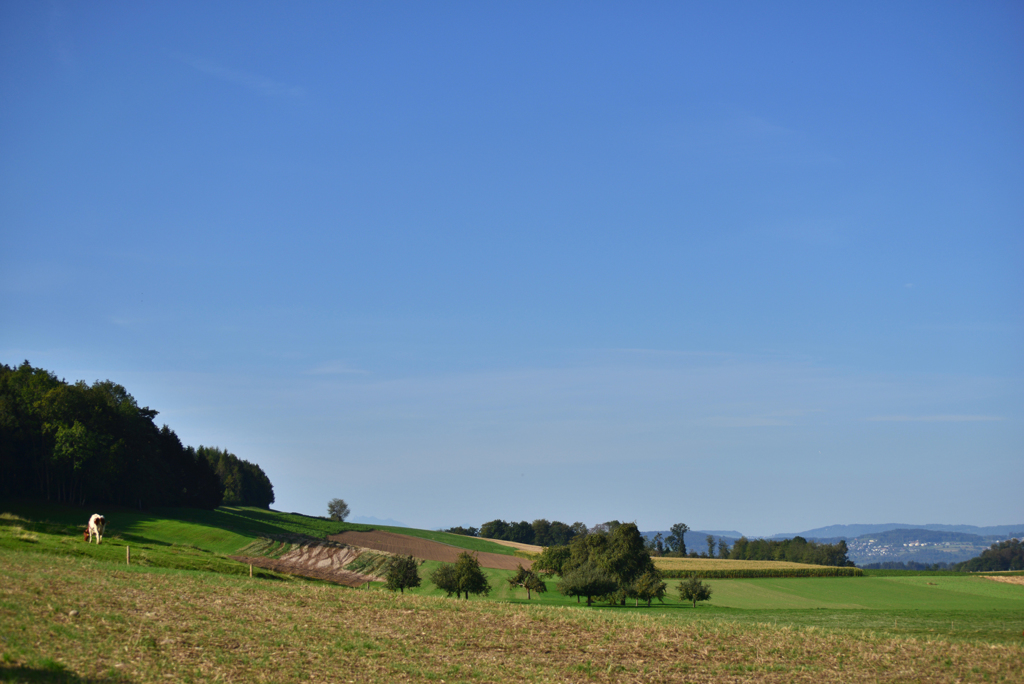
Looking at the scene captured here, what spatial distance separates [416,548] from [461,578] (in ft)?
165

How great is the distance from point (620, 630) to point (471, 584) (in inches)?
1262

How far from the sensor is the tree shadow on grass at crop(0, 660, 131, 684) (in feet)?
47.7

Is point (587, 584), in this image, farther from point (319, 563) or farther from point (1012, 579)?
point (1012, 579)

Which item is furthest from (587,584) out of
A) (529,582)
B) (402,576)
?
(402,576)

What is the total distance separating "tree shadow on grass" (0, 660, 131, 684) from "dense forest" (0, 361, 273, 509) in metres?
77.8

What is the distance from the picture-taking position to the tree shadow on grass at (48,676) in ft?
47.7

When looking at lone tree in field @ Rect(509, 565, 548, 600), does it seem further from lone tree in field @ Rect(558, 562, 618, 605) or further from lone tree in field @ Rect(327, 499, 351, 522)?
lone tree in field @ Rect(327, 499, 351, 522)

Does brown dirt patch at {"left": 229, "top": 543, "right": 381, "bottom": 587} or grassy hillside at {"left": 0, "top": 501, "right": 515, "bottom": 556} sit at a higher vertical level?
grassy hillside at {"left": 0, "top": 501, "right": 515, "bottom": 556}

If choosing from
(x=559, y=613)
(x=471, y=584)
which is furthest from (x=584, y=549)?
(x=559, y=613)

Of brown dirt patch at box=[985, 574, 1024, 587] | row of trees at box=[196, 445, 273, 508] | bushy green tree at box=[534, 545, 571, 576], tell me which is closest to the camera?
bushy green tree at box=[534, 545, 571, 576]

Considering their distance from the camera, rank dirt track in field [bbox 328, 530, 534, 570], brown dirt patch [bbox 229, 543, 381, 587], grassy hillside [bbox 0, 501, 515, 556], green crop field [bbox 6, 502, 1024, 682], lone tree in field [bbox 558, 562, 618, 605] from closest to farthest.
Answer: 1. green crop field [bbox 6, 502, 1024, 682]
2. lone tree in field [bbox 558, 562, 618, 605]
3. brown dirt patch [bbox 229, 543, 381, 587]
4. grassy hillside [bbox 0, 501, 515, 556]
5. dirt track in field [bbox 328, 530, 534, 570]

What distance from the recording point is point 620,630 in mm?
28094

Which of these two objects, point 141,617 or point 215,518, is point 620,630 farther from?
point 215,518

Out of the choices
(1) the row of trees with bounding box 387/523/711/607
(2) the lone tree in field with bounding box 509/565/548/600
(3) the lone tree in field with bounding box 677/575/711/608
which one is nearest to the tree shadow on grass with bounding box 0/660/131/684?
(1) the row of trees with bounding box 387/523/711/607
